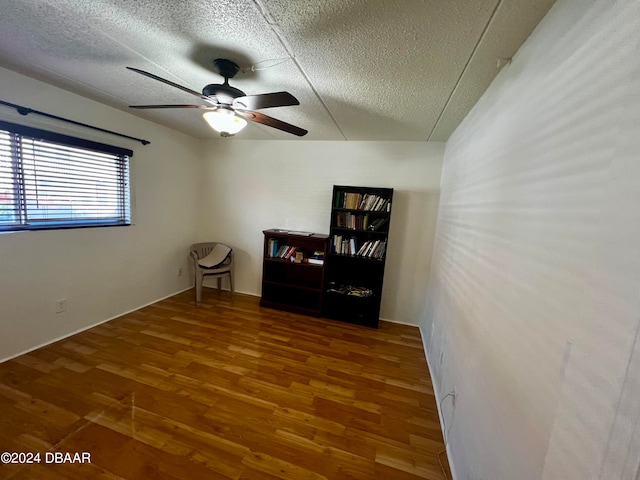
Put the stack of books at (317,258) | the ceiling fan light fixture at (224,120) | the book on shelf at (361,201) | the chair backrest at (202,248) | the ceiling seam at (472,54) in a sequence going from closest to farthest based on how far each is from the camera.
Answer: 1. the ceiling seam at (472,54)
2. the ceiling fan light fixture at (224,120)
3. the book on shelf at (361,201)
4. the stack of books at (317,258)
5. the chair backrest at (202,248)

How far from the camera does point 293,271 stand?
350 cm

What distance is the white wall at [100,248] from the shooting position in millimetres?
1979

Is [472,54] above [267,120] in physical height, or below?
above

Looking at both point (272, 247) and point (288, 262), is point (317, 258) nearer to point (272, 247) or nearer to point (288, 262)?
point (288, 262)

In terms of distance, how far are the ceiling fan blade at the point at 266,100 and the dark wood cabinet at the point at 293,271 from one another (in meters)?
1.75

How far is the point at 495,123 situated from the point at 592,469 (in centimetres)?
148

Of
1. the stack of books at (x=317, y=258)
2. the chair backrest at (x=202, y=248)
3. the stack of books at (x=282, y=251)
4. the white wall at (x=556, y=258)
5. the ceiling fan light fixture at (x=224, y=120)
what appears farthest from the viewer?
the chair backrest at (x=202, y=248)

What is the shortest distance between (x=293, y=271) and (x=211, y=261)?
1.16 metres

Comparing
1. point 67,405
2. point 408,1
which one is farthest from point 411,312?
point 67,405

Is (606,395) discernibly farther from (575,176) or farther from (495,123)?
(495,123)

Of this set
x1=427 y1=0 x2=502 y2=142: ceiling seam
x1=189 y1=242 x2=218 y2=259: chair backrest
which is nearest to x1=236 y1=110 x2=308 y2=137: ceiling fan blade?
x1=427 y1=0 x2=502 y2=142: ceiling seam

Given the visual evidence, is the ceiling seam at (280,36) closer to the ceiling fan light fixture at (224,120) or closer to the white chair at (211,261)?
the ceiling fan light fixture at (224,120)

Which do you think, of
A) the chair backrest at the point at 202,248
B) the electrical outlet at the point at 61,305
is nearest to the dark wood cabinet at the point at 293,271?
the chair backrest at the point at 202,248

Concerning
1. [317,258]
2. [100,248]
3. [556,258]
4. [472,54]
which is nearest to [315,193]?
[317,258]
